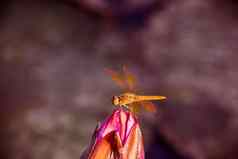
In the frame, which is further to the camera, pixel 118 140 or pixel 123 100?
pixel 123 100

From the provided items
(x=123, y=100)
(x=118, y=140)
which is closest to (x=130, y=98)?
(x=123, y=100)

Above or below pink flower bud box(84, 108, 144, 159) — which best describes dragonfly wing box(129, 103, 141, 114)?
above

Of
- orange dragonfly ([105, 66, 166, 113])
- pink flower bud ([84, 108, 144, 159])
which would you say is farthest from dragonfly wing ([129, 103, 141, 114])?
pink flower bud ([84, 108, 144, 159])

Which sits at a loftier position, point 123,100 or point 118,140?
point 123,100

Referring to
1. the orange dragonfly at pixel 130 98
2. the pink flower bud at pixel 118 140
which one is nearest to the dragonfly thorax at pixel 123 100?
the orange dragonfly at pixel 130 98

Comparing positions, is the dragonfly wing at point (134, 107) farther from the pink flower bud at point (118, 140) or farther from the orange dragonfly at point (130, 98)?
the pink flower bud at point (118, 140)

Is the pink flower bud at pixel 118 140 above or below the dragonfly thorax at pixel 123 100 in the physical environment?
below

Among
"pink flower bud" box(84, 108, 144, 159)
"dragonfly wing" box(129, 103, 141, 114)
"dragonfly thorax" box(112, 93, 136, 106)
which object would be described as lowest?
"pink flower bud" box(84, 108, 144, 159)

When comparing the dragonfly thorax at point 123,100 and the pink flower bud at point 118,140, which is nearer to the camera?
the pink flower bud at point 118,140

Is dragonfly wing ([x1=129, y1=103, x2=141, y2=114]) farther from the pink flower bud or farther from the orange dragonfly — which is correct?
the pink flower bud

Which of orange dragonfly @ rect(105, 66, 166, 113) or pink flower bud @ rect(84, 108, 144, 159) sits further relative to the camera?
orange dragonfly @ rect(105, 66, 166, 113)

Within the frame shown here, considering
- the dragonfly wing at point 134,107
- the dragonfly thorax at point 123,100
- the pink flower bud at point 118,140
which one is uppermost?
the dragonfly thorax at point 123,100

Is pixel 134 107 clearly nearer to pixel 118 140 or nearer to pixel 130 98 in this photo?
pixel 130 98
